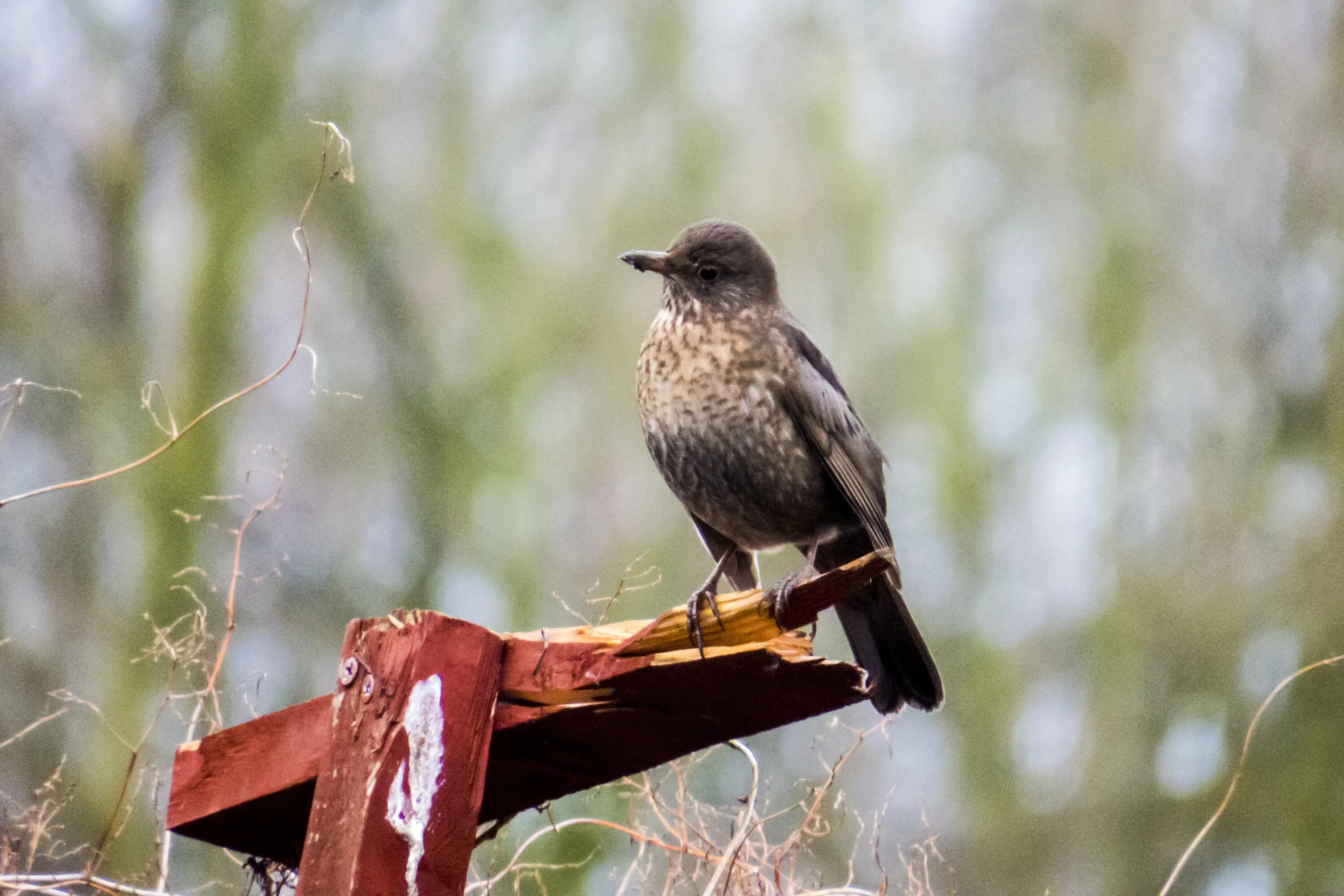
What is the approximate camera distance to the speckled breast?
97.0 inches

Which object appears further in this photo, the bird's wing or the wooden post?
the bird's wing

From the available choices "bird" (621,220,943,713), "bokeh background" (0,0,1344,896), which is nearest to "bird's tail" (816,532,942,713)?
"bird" (621,220,943,713)

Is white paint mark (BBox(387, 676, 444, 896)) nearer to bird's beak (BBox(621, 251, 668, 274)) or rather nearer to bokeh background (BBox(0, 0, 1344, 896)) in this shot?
bird's beak (BBox(621, 251, 668, 274))

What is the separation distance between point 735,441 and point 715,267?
455 millimetres

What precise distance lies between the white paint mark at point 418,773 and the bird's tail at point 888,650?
34.2 inches

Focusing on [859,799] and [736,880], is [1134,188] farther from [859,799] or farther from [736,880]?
[736,880]

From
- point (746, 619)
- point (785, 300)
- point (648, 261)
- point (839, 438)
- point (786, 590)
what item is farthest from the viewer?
point (785, 300)

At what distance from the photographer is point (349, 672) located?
1772 millimetres

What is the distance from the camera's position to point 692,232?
9.11ft

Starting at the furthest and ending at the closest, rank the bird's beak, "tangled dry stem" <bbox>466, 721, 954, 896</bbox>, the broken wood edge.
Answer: the bird's beak < "tangled dry stem" <bbox>466, 721, 954, 896</bbox> < the broken wood edge

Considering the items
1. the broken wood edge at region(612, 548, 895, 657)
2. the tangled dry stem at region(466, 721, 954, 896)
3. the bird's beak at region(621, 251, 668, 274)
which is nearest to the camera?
the broken wood edge at region(612, 548, 895, 657)

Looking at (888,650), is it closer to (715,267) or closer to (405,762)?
(715,267)

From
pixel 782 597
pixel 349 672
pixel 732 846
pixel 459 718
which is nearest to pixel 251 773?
pixel 349 672

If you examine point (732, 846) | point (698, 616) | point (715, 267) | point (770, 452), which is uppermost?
point (715, 267)
